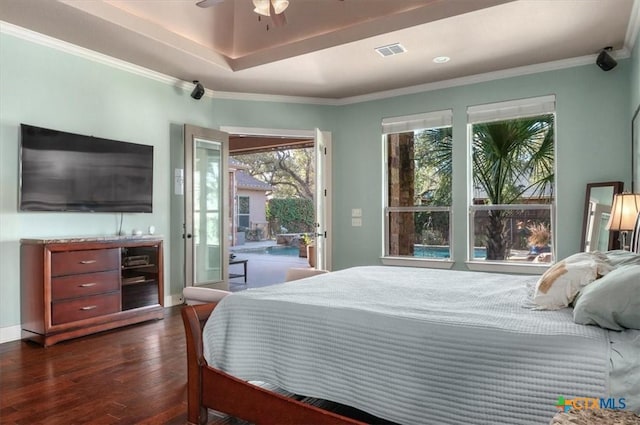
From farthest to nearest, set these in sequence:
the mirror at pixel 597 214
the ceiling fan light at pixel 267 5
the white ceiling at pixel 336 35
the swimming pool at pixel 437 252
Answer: the swimming pool at pixel 437 252
the mirror at pixel 597 214
the white ceiling at pixel 336 35
the ceiling fan light at pixel 267 5

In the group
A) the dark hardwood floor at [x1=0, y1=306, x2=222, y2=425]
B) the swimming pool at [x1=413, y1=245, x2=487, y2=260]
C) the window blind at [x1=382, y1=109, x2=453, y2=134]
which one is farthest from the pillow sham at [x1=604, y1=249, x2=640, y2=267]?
the window blind at [x1=382, y1=109, x2=453, y2=134]

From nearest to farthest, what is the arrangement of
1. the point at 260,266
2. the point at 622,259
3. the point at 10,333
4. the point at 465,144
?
the point at 622,259
the point at 10,333
the point at 465,144
the point at 260,266

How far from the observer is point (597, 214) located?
4.08m

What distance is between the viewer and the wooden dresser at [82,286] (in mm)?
3467

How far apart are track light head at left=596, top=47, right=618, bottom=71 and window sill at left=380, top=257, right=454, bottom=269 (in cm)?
253

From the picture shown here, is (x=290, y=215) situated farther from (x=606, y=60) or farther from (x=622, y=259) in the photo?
(x=622, y=259)

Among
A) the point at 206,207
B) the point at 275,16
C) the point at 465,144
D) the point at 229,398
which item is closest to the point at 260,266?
the point at 206,207

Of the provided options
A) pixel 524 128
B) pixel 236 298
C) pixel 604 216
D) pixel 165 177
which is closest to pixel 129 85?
pixel 165 177

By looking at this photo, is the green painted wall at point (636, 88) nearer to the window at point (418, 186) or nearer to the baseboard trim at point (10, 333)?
the window at point (418, 186)

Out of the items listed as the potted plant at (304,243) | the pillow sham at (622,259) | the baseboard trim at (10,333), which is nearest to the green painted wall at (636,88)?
the pillow sham at (622,259)

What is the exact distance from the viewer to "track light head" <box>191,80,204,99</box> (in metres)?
5.03

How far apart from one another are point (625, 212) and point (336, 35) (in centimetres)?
283

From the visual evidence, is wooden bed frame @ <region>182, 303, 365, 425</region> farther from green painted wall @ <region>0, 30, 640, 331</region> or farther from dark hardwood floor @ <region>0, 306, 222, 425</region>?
green painted wall @ <region>0, 30, 640, 331</region>
